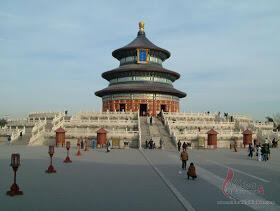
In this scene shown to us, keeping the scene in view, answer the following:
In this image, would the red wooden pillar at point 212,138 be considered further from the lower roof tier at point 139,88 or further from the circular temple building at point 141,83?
the lower roof tier at point 139,88

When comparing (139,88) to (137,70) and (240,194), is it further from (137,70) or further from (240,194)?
(240,194)

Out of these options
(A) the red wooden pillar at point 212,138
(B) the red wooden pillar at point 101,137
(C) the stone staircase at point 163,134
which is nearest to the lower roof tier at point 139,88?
(C) the stone staircase at point 163,134

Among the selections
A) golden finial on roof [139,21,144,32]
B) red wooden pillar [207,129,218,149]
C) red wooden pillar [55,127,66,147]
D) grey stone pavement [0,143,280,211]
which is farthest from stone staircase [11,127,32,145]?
golden finial on roof [139,21,144,32]

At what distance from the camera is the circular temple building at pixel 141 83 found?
54156mm

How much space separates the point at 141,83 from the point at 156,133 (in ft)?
69.9

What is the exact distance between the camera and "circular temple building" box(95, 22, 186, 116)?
54156 millimetres

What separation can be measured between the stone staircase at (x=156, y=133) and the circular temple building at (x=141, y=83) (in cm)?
1234

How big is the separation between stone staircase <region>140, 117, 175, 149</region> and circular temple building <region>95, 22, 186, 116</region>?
40.5 feet

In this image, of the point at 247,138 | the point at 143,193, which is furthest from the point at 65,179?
the point at 247,138

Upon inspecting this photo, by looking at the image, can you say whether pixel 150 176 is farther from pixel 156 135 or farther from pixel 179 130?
pixel 179 130

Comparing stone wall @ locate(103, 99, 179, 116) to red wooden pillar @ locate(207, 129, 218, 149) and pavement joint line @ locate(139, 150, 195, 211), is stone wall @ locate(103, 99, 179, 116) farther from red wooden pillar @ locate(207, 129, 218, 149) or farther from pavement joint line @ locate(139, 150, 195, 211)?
pavement joint line @ locate(139, 150, 195, 211)

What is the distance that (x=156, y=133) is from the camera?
35.6m

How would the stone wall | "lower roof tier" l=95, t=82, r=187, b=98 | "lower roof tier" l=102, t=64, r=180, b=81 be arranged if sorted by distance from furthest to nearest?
"lower roof tier" l=102, t=64, r=180, b=81, the stone wall, "lower roof tier" l=95, t=82, r=187, b=98

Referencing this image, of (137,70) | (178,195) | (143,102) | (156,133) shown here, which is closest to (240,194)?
(178,195)
